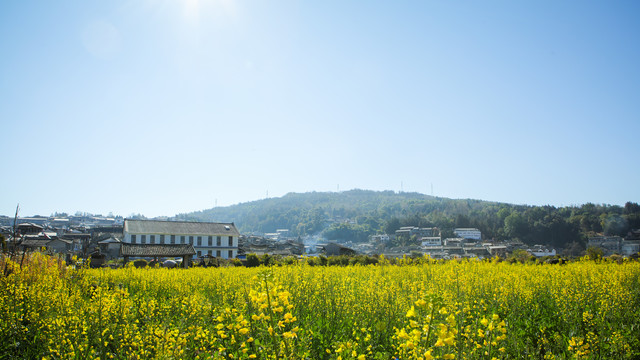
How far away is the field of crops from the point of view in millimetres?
3645


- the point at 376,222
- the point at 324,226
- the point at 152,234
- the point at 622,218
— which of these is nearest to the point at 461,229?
the point at 622,218

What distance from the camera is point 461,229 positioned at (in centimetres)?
10594

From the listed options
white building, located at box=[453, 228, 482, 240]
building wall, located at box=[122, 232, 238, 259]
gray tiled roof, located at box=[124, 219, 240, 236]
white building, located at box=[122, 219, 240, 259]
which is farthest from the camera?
white building, located at box=[453, 228, 482, 240]

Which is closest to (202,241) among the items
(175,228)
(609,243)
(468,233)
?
(175,228)

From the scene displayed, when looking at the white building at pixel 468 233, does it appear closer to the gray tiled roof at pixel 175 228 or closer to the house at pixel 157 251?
the gray tiled roof at pixel 175 228

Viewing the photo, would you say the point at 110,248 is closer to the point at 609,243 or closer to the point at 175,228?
the point at 175,228

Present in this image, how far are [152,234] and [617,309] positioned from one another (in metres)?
52.1

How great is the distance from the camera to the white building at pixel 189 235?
49.3 metres

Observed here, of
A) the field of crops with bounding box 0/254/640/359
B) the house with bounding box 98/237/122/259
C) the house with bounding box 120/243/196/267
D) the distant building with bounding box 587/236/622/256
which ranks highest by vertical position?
the field of crops with bounding box 0/254/640/359

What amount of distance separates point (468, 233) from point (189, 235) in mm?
77779

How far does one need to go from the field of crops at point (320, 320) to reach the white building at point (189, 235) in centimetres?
4320

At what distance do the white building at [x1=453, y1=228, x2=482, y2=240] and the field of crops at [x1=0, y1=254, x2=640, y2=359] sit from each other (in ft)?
311

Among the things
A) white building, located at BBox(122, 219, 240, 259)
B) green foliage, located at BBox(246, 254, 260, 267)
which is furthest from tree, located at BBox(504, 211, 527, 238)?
green foliage, located at BBox(246, 254, 260, 267)

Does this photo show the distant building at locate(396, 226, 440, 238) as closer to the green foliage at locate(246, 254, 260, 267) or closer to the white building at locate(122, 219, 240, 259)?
the white building at locate(122, 219, 240, 259)
